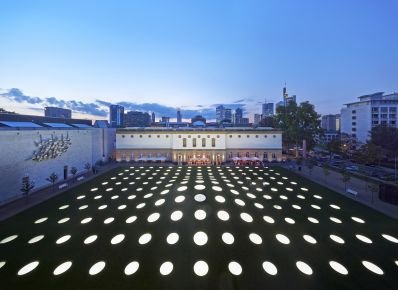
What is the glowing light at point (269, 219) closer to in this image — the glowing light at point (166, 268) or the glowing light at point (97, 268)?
the glowing light at point (166, 268)

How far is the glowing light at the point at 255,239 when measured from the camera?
1713cm

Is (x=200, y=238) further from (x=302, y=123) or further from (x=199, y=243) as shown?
(x=302, y=123)

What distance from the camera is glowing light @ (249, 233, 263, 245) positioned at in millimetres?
17134

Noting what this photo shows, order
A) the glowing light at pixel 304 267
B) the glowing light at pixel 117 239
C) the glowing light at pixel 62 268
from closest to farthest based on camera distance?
the glowing light at pixel 62 268 → the glowing light at pixel 304 267 → the glowing light at pixel 117 239

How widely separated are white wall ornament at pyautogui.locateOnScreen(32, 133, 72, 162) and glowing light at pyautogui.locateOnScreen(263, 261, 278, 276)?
38.9 meters

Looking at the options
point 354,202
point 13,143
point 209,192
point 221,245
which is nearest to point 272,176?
point 354,202

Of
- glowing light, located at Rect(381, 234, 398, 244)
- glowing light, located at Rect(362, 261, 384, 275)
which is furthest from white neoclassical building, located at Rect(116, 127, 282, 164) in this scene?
glowing light, located at Rect(362, 261, 384, 275)

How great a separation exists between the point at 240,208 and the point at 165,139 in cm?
4357

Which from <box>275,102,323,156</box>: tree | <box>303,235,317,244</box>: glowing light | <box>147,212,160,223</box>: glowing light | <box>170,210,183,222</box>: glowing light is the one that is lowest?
<box>303,235,317,244</box>: glowing light

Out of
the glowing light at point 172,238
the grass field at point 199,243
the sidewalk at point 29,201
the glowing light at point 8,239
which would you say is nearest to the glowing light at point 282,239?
the grass field at point 199,243

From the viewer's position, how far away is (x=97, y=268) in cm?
1402

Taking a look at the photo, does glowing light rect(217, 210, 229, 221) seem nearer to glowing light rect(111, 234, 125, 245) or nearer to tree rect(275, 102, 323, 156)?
glowing light rect(111, 234, 125, 245)

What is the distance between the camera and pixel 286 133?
70.9 m

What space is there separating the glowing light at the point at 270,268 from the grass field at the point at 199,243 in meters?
0.08
